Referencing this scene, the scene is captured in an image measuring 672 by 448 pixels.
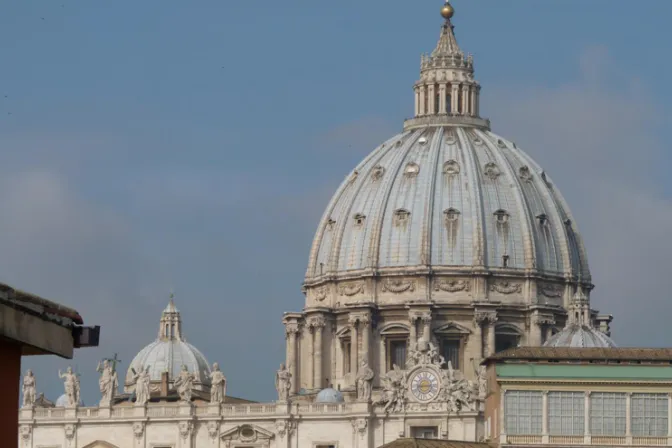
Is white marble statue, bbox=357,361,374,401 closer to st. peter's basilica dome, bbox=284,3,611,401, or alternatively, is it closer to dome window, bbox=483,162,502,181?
st. peter's basilica dome, bbox=284,3,611,401

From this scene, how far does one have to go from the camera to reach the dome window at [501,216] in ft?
516

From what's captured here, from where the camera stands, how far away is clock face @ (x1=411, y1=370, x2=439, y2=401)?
403 ft

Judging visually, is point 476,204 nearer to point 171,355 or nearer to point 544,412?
point 171,355

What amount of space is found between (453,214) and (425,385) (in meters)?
36.8

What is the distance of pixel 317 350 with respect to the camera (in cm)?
15550

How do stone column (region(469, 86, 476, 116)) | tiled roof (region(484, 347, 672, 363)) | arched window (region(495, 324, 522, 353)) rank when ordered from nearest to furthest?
tiled roof (region(484, 347, 672, 363)) → arched window (region(495, 324, 522, 353)) → stone column (region(469, 86, 476, 116))

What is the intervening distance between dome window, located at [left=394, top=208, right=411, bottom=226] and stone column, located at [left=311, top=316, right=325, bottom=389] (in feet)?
32.6

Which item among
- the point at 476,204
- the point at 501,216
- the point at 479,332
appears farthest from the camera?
the point at 476,204

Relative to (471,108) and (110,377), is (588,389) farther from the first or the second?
(471,108)

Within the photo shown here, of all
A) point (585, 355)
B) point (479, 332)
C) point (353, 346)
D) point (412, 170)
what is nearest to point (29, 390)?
point (353, 346)

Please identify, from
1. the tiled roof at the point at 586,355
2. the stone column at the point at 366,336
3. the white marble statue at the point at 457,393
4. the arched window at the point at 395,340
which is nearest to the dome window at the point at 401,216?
the arched window at the point at 395,340

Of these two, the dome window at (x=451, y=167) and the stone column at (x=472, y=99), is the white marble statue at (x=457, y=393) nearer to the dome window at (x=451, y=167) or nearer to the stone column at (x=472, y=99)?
the dome window at (x=451, y=167)

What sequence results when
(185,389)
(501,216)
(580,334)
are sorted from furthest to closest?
(501,216) → (580,334) → (185,389)

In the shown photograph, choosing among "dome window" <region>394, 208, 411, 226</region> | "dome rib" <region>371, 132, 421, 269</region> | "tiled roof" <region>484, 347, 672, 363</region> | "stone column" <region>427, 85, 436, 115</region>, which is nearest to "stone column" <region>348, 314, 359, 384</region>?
"dome rib" <region>371, 132, 421, 269</region>
